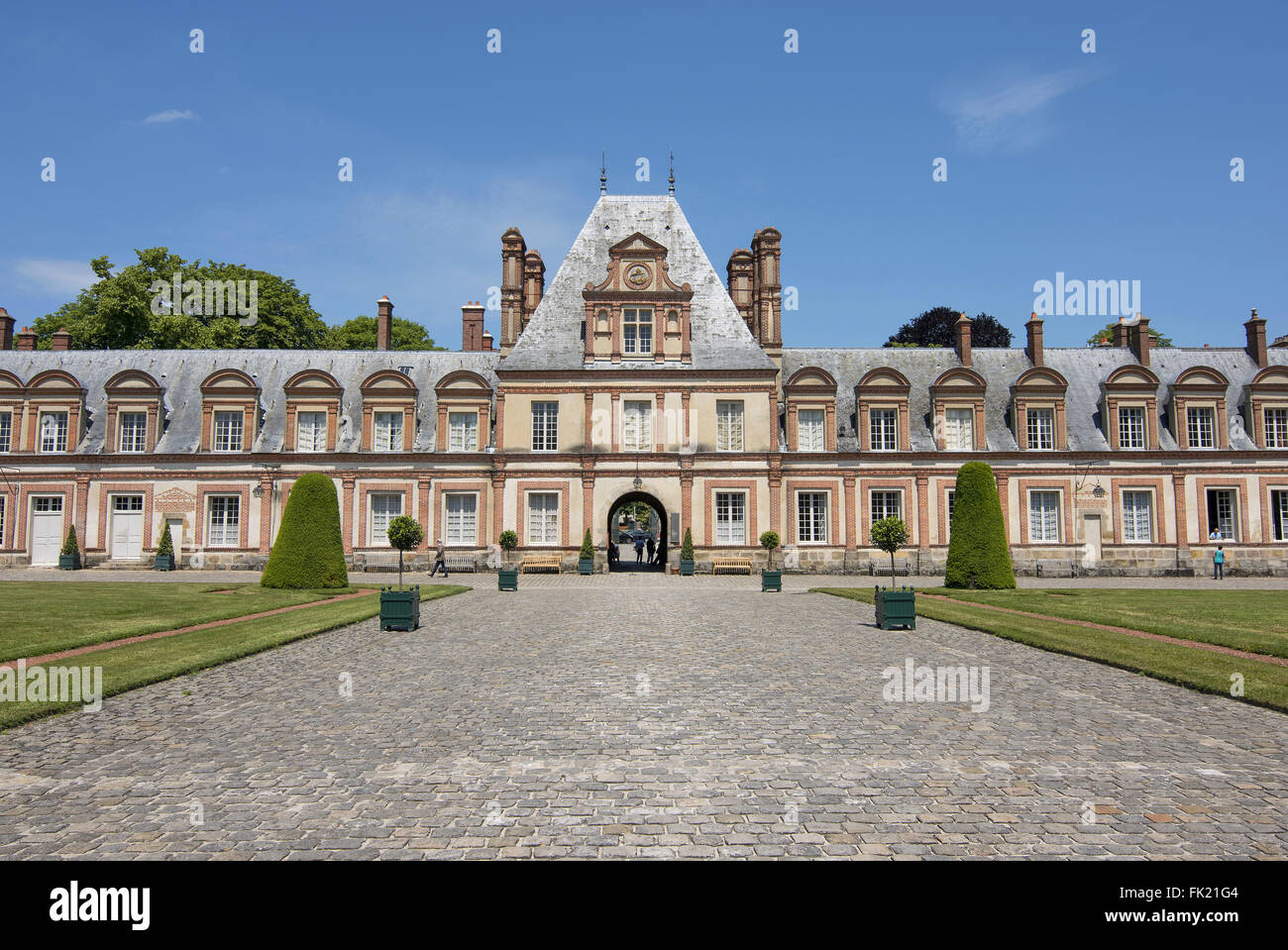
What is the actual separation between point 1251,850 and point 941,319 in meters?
60.3

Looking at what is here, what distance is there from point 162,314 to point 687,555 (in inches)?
1417

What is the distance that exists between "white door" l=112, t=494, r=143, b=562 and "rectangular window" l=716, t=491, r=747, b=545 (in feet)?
90.8

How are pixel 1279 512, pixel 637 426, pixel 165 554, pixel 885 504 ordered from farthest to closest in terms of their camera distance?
1. pixel 1279 512
2. pixel 885 504
3. pixel 637 426
4. pixel 165 554

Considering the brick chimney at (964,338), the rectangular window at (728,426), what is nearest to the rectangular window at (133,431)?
the rectangular window at (728,426)

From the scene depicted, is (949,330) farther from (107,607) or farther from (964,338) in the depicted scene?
(107,607)

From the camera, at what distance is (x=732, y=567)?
36.5 meters

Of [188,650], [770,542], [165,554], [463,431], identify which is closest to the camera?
[188,650]

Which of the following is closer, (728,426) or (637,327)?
(728,426)

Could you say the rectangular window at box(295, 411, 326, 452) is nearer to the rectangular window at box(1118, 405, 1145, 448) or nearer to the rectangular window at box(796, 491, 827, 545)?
the rectangular window at box(796, 491, 827, 545)

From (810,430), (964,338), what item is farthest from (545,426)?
(964,338)

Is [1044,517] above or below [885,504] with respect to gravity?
below

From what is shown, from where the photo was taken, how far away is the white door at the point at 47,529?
37969 millimetres

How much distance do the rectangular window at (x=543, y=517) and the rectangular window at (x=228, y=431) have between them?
14.8m

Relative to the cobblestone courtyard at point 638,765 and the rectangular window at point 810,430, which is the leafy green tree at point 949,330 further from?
the cobblestone courtyard at point 638,765
